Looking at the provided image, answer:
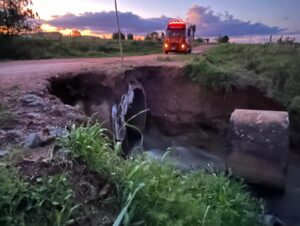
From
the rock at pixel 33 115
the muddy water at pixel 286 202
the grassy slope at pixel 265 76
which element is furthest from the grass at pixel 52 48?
the rock at pixel 33 115

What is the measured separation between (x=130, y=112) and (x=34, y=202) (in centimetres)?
1015

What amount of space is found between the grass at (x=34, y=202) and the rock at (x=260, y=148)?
236 inches

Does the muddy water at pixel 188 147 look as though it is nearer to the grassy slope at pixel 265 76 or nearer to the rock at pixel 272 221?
the grassy slope at pixel 265 76

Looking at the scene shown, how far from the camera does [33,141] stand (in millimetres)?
4129

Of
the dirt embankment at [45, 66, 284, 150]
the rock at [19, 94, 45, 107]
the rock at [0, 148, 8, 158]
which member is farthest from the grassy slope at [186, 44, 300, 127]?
the rock at [0, 148, 8, 158]

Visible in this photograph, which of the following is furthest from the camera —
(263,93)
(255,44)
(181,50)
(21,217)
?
(181,50)

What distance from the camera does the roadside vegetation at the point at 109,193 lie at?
3.02 metres

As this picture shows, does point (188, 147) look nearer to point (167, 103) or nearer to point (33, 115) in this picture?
point (167, 103)

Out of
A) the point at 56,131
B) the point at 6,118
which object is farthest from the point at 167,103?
the point at 56,131

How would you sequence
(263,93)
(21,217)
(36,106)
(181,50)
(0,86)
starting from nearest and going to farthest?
(21,217), (36,106), (0,86), (263,93), (181,50)

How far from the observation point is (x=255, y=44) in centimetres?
2119

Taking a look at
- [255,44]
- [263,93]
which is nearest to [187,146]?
[263,93]

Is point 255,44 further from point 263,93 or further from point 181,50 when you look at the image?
point 263,93

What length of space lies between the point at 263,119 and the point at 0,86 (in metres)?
5.54
